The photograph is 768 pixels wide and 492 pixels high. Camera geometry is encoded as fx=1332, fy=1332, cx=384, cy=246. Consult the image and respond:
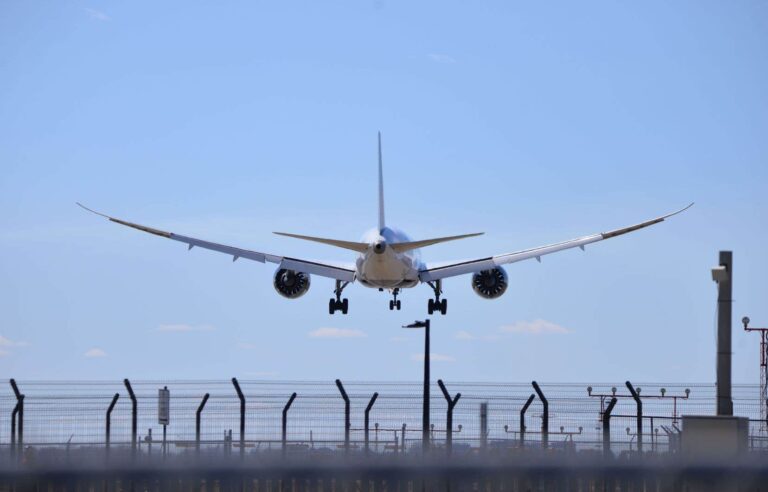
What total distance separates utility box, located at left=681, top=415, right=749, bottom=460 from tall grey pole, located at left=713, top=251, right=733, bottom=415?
3.52 ft

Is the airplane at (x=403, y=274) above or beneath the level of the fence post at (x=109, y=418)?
above

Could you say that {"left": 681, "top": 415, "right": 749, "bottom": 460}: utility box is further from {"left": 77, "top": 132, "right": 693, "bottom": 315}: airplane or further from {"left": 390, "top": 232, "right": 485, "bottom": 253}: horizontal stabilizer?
{"left": 77, "top": 132, "right": 693, "bottom": 315}: airplane

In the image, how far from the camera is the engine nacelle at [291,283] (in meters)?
64.4

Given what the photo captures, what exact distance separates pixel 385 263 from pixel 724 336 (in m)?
32.9

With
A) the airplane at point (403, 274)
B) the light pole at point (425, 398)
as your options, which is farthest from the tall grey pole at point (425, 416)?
the airplane at point (403, 274)

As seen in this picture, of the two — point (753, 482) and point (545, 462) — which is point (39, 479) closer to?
point (545, 462)

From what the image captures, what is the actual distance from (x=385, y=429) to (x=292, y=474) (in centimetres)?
999

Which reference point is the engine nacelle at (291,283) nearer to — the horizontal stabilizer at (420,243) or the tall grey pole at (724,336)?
the horizontal stabilizer at (420,243)

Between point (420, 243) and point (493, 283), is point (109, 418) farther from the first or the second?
point (493, 283)

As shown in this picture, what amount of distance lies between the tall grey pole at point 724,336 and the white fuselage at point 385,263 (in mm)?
31482

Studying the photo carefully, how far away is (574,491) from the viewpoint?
2003 centimetres

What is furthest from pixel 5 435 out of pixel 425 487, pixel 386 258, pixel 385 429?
pixel 386 258

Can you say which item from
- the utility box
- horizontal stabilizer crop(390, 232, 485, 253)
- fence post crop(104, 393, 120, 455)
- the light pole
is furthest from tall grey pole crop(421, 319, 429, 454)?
horizontal stabilizer crop(390, 232, 485, 253)

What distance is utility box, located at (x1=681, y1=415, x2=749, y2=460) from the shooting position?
2395 cm
